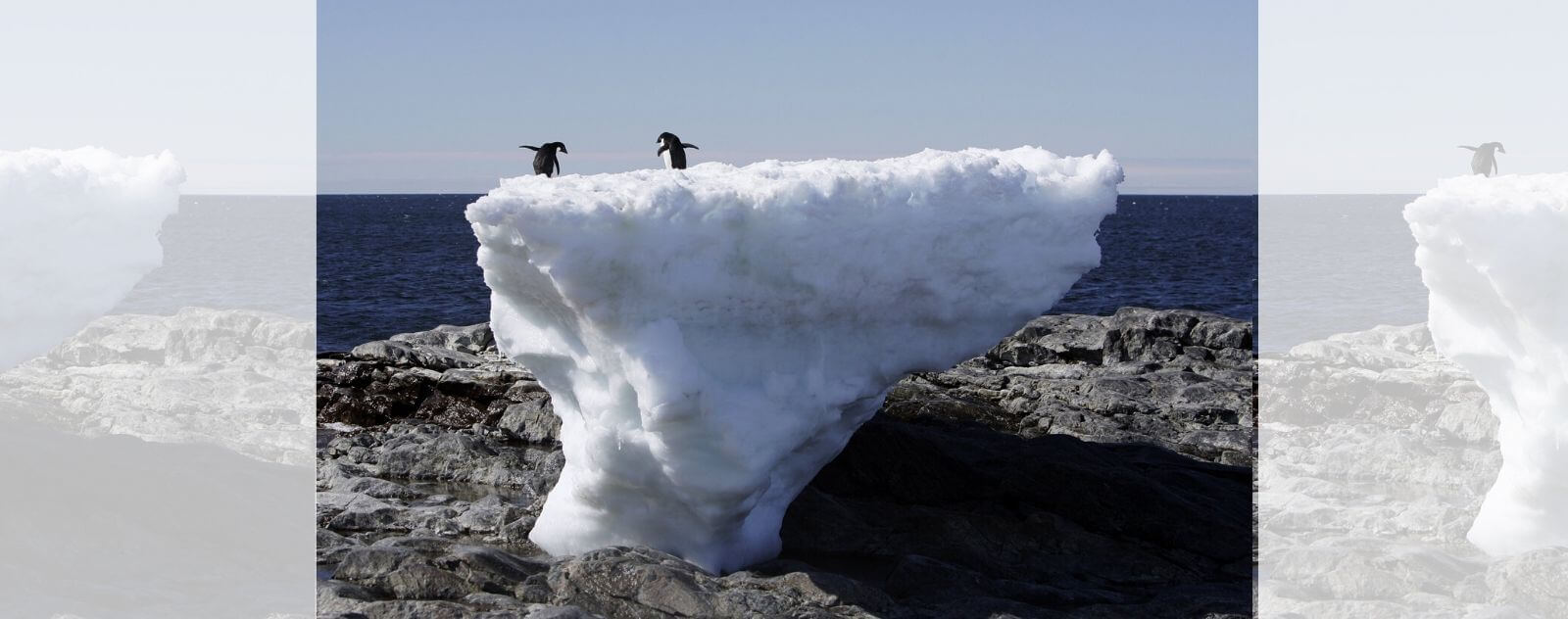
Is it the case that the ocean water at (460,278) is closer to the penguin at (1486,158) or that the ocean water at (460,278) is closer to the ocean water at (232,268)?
the ocean water at (232,268)

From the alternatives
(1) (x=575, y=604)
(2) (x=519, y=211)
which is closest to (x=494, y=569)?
(1) (x=575, y=604)

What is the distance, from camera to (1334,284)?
4759 centimetres

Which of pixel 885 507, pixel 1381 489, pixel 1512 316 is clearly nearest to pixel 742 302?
pixel 885 507

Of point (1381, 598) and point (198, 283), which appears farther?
point (198, 283)

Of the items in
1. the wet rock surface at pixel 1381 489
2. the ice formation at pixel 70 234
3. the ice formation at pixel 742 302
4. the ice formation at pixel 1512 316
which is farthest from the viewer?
the ice formation at pixel 70 234

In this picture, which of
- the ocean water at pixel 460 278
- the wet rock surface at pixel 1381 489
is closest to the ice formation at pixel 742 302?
the wet rock surface at pixel 1381 489

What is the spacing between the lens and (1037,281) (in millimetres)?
12867

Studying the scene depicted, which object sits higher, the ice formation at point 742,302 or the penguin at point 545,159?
the penguin at point 545,159

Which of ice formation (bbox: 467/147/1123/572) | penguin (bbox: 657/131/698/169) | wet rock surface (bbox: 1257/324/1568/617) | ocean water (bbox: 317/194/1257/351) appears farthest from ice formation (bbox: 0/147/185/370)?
ocean water (bbox: 317/194/1257/351)

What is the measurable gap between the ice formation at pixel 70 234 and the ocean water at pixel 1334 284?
481 inches

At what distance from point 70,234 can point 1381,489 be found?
12.7 m

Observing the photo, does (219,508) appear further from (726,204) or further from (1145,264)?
(1145,264)

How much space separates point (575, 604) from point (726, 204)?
3.07 m

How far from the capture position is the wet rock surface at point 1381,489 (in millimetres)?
11922
